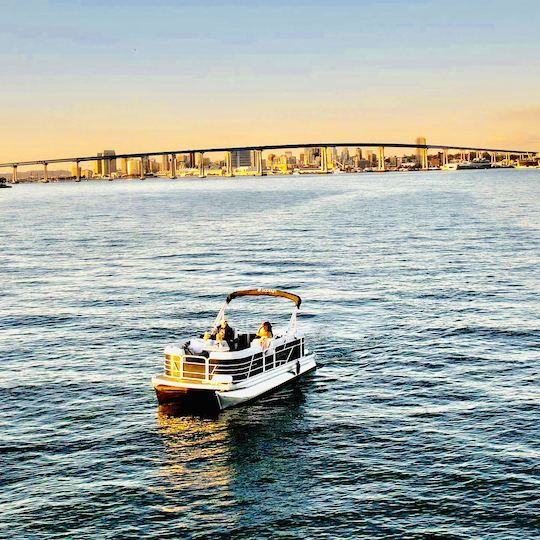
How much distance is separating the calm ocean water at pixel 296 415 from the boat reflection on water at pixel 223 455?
9 cm

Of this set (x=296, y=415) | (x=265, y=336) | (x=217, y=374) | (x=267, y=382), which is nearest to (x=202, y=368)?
(x=217, y=374)

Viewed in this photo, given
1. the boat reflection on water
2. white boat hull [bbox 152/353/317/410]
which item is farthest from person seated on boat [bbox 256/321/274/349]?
the boat reflection on water

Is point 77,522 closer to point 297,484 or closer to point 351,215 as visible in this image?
point 297,484

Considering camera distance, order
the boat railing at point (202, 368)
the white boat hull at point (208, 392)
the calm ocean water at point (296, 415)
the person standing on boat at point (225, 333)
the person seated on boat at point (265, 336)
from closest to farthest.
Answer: the calm ocean water at point (296, 415)
the white boat hull at point (208, 392)
the boat railing at point (202, 368)
the person standing on boat at point (225, 333)
the person seated on boat at point (265, 336)

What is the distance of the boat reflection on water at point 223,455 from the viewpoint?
26984mm

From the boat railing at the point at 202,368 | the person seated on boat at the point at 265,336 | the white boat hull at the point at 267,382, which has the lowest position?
the white boat hull at the point at 267,382

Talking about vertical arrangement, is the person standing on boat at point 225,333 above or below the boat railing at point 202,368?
above

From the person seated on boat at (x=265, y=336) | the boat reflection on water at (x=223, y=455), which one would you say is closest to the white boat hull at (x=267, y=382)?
the boat reflection on water at (x=223, y=455)

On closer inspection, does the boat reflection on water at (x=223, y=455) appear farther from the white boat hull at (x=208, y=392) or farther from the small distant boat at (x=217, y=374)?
the small distant boat at (x=217, y=374)

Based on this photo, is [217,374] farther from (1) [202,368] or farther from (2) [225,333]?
(2) [225,333]

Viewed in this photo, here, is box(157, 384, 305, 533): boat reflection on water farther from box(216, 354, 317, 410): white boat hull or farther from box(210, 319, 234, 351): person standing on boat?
box(210, 319, 234, 351): person standing on boat

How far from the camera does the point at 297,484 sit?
2856 cm

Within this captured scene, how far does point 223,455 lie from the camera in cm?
3130

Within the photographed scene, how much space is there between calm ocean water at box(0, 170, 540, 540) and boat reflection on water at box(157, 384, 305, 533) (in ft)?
0.31
